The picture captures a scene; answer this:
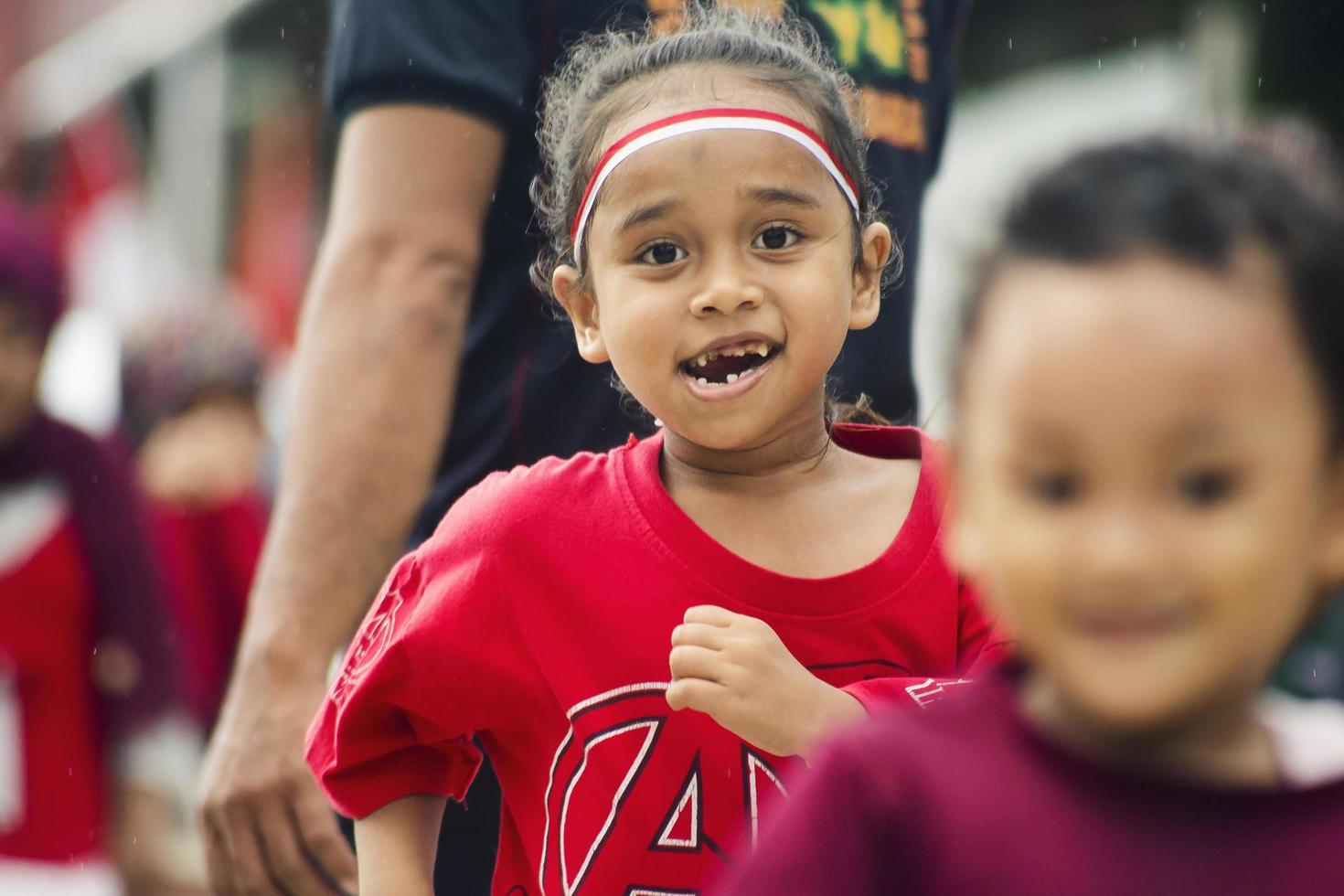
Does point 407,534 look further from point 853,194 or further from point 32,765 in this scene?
point 32,765

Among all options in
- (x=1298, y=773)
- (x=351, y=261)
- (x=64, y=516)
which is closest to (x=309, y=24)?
(x=64, y=516)

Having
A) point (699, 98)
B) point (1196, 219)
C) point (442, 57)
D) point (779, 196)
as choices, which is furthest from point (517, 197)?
point (1196, 219)

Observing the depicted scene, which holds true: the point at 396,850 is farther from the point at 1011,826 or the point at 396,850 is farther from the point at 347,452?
the point at 1011,826

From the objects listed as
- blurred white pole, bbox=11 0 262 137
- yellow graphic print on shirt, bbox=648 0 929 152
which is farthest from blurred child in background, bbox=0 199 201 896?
blurred white pole, bbox=11 0 262 137

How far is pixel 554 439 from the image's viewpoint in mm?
2486

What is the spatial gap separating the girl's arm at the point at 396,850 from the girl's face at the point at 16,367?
105 inches

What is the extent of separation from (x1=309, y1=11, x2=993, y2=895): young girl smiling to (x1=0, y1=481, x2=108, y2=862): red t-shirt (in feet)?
7.66

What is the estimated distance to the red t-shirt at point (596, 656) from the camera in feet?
6.27

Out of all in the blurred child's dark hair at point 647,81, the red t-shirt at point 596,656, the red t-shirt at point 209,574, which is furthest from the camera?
the red t-shirt at point 209,574

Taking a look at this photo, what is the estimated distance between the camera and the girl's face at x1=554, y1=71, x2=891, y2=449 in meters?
1.98

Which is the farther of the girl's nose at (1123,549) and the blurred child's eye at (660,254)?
the blurred child's eye at (660,254)

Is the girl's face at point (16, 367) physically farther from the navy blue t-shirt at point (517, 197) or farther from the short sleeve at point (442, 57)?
the short sleeve at point (442, 57)

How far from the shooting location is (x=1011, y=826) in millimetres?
1217

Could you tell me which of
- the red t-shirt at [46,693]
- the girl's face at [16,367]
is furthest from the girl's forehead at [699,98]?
the girl's face at [16,367]
